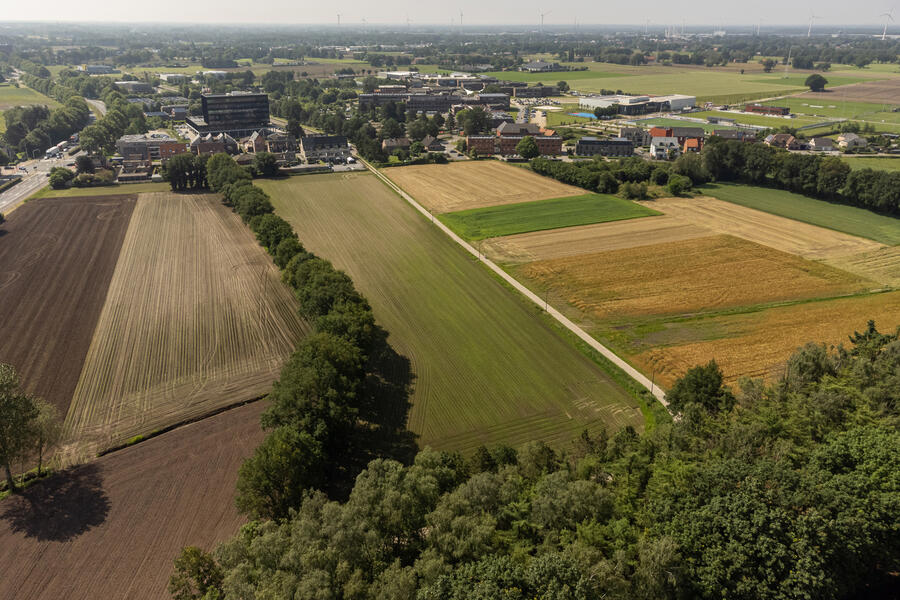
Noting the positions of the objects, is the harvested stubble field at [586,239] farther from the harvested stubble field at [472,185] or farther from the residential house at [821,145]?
the residential house at [821,145]

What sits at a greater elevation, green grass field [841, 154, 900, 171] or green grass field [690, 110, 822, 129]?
green grass field [690, 110, 822, 129]

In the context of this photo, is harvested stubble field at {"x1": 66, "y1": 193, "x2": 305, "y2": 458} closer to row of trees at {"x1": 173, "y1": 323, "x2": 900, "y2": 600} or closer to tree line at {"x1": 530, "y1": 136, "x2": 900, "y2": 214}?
row of trees at {"x1": 173, "y1": 323, "x2": 900, "y2": 600}

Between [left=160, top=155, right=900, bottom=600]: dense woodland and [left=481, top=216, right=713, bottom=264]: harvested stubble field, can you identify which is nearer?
[left=160, top=155, right=900, bottom=600]: dense woodland

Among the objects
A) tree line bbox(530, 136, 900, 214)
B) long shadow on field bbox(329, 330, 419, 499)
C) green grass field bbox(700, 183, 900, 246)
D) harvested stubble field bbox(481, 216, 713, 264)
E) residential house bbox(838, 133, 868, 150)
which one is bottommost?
long shadow on field bbox(329, 330, 419, 499)

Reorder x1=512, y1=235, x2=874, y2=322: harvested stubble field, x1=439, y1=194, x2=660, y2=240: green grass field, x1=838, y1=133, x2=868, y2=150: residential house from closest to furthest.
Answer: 1. x1=512, y1=235, x2=874, y2=322: harvested stubble field
2. x1=439, y1=194, x2=660, y2=240: green grass field
3. x1=838, y1=133, x2=868, y2=150: residential house

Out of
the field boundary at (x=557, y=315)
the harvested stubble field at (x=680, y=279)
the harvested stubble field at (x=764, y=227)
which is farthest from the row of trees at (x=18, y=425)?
Result: the harvested stubble field at (x=764, y=227)

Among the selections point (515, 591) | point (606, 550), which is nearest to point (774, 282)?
point (606, 550)

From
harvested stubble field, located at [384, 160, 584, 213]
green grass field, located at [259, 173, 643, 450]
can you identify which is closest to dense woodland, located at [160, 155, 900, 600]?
green grass field, located at [259, 173, 643, 450]

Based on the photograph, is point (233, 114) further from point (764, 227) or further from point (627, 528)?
point (627, 528)

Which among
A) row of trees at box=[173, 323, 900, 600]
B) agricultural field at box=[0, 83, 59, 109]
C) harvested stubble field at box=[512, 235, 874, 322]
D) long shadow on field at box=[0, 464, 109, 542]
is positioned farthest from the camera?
agricultural field at box=[0, 83, 59, 109]
